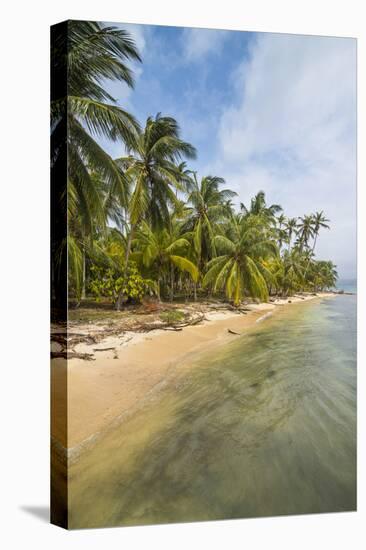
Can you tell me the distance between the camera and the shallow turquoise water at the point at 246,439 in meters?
2.99

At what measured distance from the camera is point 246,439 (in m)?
3.25

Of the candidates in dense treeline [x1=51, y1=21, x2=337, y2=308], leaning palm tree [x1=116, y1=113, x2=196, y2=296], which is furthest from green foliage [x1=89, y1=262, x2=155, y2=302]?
leaning palm tree [x1=116, y1=113, x2=196, y2=296]

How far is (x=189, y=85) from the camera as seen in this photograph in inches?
130

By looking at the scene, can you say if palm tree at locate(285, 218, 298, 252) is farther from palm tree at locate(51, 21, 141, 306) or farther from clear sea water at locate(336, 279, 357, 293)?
palm tree at locate(51, 21, 141, 306)

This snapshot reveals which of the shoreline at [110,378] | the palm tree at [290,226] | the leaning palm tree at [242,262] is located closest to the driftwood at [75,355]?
the shoreline at [110,378]

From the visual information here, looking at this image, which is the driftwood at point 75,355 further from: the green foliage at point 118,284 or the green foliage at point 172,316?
the green foliage at point 172,316

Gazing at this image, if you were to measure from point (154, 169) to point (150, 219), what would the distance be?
41cm

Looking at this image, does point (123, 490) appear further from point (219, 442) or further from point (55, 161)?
point (55, 161)

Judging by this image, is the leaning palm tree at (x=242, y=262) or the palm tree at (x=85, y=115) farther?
the leaning palm tree at (x=242, y=262)

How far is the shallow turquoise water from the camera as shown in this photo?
2988mm

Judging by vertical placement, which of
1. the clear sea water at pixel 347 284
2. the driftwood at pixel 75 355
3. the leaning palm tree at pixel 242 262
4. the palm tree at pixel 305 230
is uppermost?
the palm tree at pixel 305 230

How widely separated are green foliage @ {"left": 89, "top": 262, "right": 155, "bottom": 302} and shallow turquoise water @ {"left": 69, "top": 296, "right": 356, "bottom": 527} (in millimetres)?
734

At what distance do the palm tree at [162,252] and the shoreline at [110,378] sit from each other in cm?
42

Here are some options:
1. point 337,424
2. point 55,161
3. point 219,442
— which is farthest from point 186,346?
point 55,161
